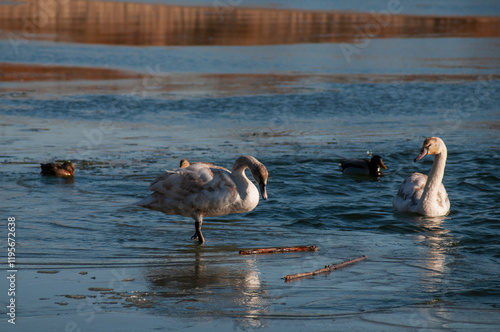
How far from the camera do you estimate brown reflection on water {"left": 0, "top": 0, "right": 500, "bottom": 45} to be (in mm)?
30891

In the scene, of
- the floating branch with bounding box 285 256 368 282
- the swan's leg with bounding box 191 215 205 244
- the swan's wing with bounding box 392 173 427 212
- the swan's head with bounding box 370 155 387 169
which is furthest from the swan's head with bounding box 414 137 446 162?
the swan's leg with bounding box 191 215 205 244

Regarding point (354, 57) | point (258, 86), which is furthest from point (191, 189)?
point (354, 57)

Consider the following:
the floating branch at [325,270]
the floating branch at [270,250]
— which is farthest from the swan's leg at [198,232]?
the floating branch at [325,270]

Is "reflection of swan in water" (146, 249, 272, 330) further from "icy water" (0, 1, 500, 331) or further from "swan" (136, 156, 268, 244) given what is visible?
"swan" (136, 156, 268, 244)

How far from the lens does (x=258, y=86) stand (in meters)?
19.4

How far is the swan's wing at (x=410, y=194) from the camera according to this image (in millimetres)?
9672

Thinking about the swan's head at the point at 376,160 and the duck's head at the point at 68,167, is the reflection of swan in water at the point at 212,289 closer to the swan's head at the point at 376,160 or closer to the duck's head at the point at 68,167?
the duck's head at the point at 68,167

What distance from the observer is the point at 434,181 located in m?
9.75

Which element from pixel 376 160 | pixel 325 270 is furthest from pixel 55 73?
pixel 325 270

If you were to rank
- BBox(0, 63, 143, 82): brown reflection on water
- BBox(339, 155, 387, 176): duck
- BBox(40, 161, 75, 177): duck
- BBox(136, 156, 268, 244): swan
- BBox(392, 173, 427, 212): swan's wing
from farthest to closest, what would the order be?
BBox(0, 63, 143, 82): brown reflection on water < BBox(339, 155, 387, 176): duck < BBox(40, 161, 75, 177): duck < BBox(392, 173, 427, 212): swan's wing < BBox(136, 156, 268, 244): swan

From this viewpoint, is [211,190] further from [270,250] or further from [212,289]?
[212,289]

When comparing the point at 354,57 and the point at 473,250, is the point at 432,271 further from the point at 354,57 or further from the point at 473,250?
the point at 354,57

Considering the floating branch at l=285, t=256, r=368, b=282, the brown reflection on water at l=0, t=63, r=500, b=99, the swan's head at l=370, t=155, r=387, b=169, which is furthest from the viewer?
the brown reflection on water at l=0, t=63, r=500, b=99

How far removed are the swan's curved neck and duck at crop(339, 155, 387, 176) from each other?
1651 millimetres
